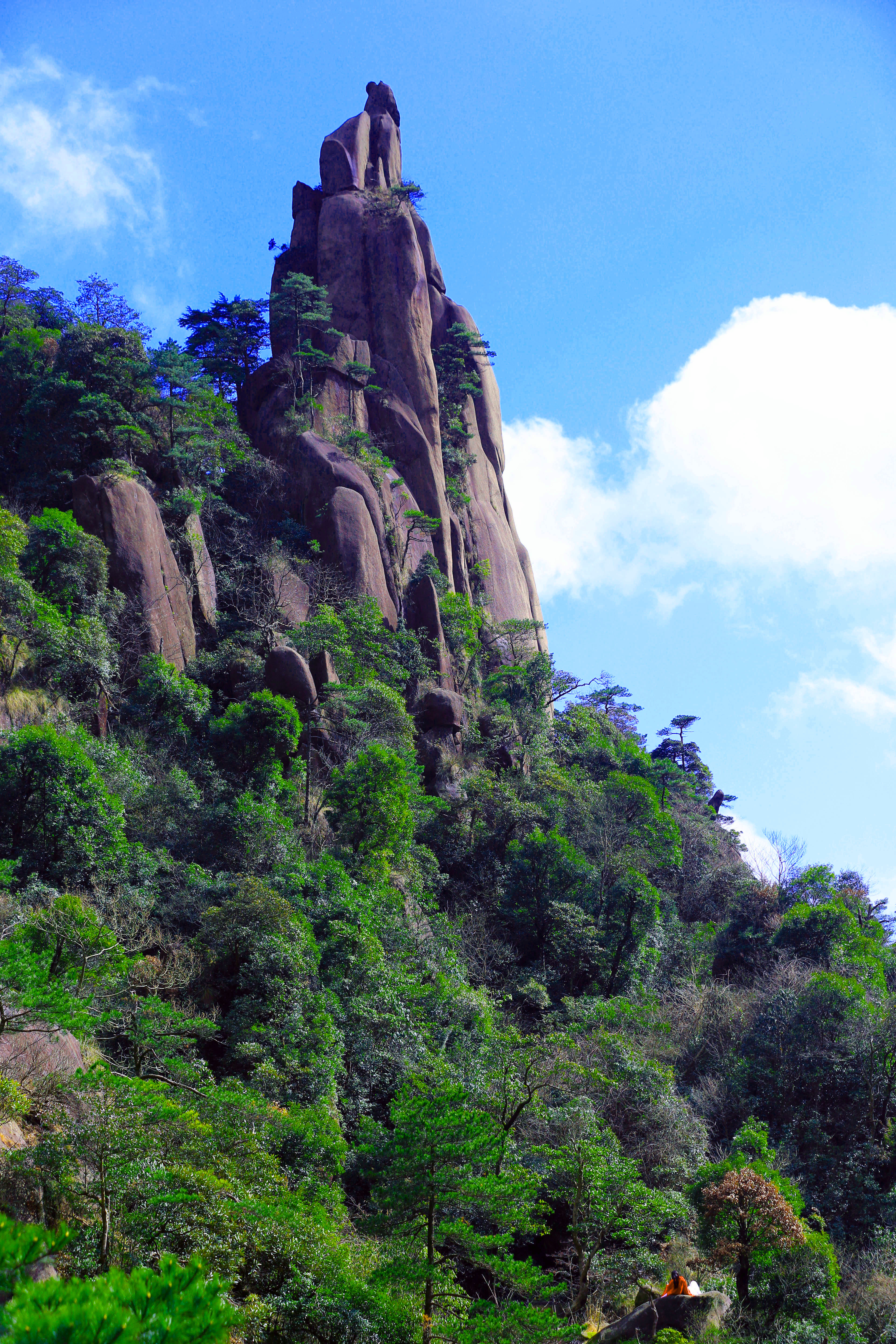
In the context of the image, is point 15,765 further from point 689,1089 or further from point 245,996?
point 689,1089

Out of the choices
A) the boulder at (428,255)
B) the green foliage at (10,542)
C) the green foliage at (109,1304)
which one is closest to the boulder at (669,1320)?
the green foliage at (109,1304)

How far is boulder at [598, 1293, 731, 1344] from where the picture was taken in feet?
44.7

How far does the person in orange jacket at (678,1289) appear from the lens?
557 inches

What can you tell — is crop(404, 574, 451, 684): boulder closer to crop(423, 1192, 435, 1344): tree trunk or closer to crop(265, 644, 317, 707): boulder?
crop(265, 644, 317, 707): boulder

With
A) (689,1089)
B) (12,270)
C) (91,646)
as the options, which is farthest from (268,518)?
(689,1089)

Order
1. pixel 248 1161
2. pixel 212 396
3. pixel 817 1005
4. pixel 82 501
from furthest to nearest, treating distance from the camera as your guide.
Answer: pixel 212 396 < pixel 82 501 < pixel 817 1005 < pixel 248 1161

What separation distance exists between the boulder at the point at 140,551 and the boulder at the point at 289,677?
117 inches

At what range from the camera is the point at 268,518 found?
39.5 m

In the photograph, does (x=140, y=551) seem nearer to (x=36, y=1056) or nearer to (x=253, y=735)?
(x=253, y=735)

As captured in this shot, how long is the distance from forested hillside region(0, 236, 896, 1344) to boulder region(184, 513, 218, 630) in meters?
0.19

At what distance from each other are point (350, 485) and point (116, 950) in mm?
26909

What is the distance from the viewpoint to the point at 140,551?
29.9 meters

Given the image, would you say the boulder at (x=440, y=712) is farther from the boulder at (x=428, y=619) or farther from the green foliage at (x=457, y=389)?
the green foliage at (x=457, y=389)

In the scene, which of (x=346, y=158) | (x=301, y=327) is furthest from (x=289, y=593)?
(x=346, y=158)
